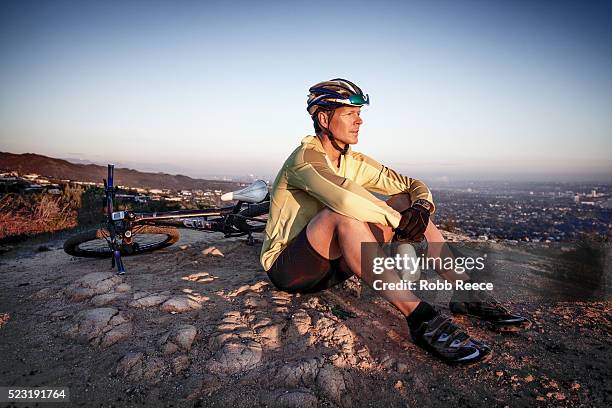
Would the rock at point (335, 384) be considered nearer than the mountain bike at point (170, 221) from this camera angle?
Yes

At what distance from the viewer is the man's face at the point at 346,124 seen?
9.82ft

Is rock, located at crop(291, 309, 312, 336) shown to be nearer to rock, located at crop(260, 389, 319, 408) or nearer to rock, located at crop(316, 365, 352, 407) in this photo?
rock, located at crop(316, 365, 352, 407)

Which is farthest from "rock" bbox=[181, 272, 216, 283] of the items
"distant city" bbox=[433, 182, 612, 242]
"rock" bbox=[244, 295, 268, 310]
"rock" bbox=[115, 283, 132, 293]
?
"distant city" bbox=[433, 182, 612, 242]

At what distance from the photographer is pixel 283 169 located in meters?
2.79

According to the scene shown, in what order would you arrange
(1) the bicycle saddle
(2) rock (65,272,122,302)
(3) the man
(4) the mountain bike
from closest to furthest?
(3) the man < (2) rock (65,272,122,302) < (4) the mountain bike < (1) the bicycle saddle

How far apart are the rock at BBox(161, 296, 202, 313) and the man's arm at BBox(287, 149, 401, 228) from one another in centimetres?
151

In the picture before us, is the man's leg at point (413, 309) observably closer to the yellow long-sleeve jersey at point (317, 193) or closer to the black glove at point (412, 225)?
the yellow long-sleeve jersey at point (317, 193)

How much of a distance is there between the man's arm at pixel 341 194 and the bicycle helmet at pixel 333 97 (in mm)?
667

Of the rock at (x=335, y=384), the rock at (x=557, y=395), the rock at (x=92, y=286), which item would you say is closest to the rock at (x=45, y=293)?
the rock at (x=92, y=286)

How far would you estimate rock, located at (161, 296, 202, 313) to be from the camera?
116 inches

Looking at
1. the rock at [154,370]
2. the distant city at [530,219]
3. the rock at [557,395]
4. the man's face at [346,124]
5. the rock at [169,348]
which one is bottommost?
the distant city at [530,219]

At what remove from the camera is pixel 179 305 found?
9.77ft

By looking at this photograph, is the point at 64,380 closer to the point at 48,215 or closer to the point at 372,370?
the point at 372,370

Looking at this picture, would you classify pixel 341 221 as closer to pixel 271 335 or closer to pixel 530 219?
pixel 271 335
